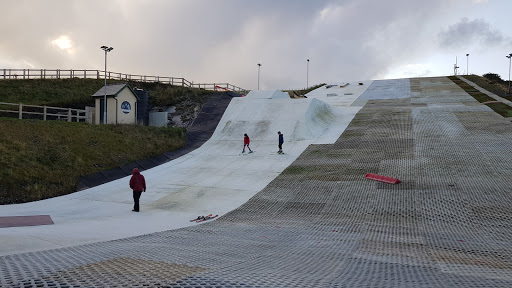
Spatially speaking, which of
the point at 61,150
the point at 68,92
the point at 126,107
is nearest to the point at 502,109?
the point at 126,107

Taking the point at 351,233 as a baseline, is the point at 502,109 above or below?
above

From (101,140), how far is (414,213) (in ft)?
55.7

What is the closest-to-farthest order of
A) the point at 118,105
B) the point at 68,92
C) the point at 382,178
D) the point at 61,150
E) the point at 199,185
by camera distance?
the point at 382,178 → the point at 199,185 → the point at 61,150 → the point at 118,105 → the point at 68,92

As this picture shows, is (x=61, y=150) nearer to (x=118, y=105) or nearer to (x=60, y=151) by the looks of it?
→ (x=60, y=151)

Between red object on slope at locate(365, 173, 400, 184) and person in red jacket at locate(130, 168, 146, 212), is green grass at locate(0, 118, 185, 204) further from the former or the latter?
red object on slope at locate(365, 173, 400, 184)

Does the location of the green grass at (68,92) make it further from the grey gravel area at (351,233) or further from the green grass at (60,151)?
the grey gravel area at (351,233)

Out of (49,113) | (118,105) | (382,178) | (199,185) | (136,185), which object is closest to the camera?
(136,185)

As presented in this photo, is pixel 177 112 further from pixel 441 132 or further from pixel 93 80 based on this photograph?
pixel 441 132

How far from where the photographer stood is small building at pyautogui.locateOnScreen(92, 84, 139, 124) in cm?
2722

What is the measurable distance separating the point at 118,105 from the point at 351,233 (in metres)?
22.8

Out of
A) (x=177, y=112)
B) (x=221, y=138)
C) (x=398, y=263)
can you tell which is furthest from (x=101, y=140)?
(x=398, y=263)

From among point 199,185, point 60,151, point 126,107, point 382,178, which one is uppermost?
point 126,107

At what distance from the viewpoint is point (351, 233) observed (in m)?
8.85

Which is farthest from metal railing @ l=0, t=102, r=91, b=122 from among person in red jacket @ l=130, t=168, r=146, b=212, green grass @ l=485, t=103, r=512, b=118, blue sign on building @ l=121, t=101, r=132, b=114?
green grass @ l=485, t=103, r=512, b=118
